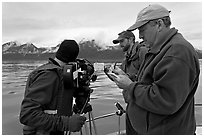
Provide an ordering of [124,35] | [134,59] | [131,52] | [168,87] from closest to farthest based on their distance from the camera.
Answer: [168,87] → [134,59] → [131,52] → [124,35]

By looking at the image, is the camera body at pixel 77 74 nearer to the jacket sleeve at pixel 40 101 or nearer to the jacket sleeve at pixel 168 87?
the jacket sleeve at pixel 40 101

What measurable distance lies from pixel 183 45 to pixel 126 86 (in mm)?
453

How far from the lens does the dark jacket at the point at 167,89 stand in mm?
1401

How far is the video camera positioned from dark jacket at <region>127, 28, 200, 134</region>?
453 mm

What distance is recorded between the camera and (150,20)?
5.22 feet

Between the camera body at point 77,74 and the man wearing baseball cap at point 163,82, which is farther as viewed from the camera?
the camera body at point 77,74

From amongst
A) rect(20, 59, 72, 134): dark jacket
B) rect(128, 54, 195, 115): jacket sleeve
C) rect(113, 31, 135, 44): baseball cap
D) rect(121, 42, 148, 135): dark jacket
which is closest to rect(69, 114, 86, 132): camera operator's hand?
rect(20, 59, 72, 134): dark jacket

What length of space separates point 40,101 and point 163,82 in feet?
2.81

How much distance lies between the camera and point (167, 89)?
55.3 inches

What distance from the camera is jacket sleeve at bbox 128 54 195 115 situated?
1394 mm

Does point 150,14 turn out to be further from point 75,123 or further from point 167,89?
point 75,123

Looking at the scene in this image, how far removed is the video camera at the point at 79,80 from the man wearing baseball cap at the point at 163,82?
351 millimetres

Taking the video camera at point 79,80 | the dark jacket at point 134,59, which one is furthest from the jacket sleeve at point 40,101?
the dark jacket at point 134,59

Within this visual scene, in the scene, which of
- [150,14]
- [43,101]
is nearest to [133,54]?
[150,14]
